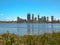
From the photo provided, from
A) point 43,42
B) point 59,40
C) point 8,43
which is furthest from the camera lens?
point 59,40

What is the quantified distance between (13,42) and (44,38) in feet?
6.99

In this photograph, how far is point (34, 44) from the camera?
33.6 feet

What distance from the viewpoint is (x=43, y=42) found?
10.0 meters

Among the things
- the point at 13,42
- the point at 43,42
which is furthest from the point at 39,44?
the point at 13,42

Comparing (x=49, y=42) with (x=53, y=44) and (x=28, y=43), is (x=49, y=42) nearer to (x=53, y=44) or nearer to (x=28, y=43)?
(x=53, y=44)

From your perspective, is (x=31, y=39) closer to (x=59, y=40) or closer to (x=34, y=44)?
(x=34, y=44)

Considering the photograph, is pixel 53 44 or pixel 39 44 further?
pixel 39 44

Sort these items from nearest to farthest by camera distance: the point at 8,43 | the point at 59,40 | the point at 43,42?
the point at 8,43 → the point at 43,42 → the point at 59,40

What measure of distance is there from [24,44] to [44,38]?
133 cm

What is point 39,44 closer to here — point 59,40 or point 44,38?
point 44,38

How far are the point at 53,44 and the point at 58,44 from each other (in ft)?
3.27

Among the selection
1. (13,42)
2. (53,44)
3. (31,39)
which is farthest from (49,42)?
(13,42)

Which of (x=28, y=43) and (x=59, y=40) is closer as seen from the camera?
(x=28, y=43)

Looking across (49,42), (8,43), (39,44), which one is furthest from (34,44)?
(8,43)
